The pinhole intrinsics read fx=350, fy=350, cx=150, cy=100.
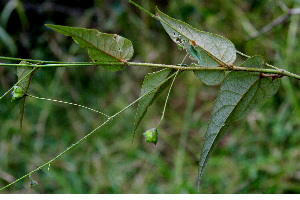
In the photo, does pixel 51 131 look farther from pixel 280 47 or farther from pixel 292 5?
pixel 292 5

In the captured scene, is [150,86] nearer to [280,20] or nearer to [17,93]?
[17,93]

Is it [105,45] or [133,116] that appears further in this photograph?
[133,116]

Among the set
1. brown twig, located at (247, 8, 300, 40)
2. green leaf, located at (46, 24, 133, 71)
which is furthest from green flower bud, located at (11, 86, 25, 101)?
brown twig, located at (247, 8, 300, 40)

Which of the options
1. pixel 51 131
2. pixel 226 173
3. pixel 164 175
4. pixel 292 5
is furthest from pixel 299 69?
pixel 51 131

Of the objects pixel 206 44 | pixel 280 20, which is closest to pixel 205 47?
pixel 206 44

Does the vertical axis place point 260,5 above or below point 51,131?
above

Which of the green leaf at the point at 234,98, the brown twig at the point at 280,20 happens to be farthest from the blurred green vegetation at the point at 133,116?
the green leaf at the point at 234,98
